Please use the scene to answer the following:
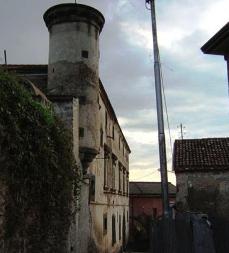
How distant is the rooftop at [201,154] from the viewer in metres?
24.0

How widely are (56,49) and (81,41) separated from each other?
37.3 inches

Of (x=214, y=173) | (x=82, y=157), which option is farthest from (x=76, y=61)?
(x=214, y=173)

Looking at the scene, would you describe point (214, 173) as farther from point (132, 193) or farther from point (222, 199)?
point (132, 193)

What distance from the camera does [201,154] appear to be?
2536cm

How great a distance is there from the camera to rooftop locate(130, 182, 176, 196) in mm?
52862

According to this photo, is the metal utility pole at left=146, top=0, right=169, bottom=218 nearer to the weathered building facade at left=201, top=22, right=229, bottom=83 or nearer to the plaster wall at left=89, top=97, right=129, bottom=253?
the weathered building facade at left=201, top=22, right=229, bottom=83

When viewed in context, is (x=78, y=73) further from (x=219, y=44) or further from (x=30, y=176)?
(x=30, y=176)

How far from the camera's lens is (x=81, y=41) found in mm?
16969

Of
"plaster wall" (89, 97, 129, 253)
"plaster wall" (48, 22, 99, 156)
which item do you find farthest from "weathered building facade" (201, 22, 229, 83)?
"plaster wall" (89, 97, 129, 253)

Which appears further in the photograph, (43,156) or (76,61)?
(76,61)

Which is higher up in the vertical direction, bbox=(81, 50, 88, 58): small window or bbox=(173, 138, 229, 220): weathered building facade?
bbox=(81, 50, 88, 58): small window

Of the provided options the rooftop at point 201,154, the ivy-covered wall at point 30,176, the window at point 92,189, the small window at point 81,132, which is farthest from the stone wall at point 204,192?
the ivy-covered wall at point 30,176

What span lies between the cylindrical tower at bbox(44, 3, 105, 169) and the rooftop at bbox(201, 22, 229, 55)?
5.75 m

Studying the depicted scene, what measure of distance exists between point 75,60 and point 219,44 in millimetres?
6512
